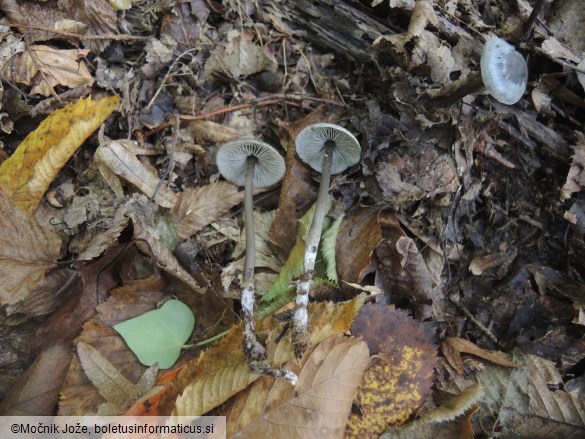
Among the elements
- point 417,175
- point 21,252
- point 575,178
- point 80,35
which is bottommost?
point 21,252

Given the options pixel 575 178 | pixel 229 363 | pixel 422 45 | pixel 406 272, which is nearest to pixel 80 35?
pixel 422 45

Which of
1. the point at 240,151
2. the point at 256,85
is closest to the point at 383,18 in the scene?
the point at 256,85

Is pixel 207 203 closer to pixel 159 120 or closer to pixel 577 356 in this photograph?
pixel 159 120

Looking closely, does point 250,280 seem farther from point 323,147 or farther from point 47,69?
point 47,69

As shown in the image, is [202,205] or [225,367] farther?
[202,205]

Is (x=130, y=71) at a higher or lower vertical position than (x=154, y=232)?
higher

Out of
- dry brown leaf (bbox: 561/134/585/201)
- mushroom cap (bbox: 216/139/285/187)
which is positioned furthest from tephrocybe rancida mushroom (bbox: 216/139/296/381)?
dry brown leaf (bbox: 561/134/585/201)
